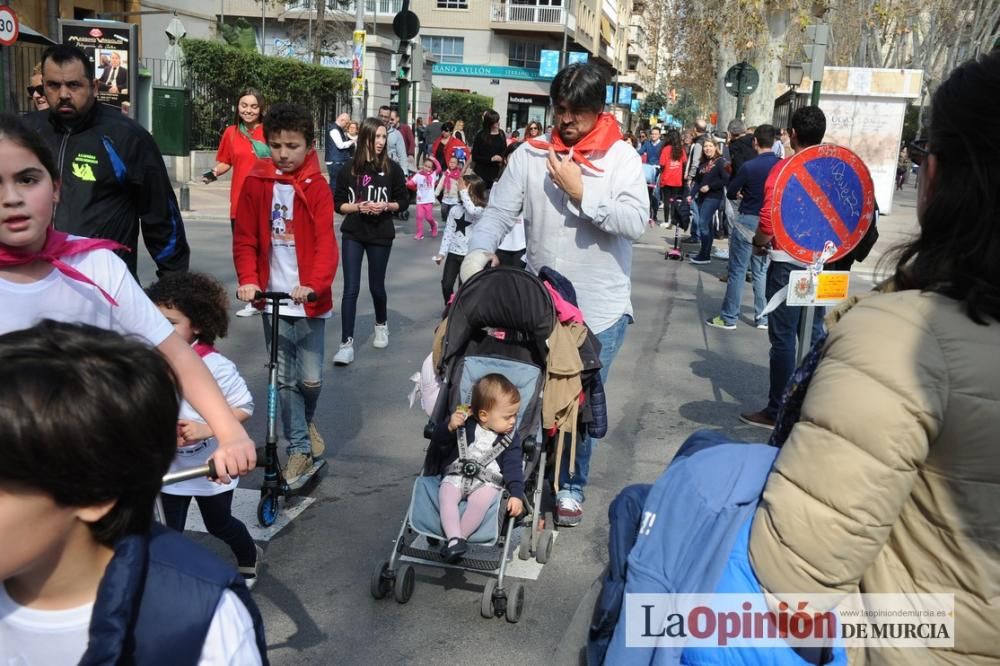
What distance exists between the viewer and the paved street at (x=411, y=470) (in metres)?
3.86

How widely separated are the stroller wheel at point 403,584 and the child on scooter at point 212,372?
702 millimetres

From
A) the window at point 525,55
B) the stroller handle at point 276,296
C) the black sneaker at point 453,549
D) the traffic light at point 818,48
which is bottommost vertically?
the black sneaker at point 453,549

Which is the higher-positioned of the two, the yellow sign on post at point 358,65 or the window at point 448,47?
the window at point 448,47

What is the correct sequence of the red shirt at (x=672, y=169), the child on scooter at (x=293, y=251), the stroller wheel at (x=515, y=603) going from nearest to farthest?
1. the stroller wheel at (x=515, y=603)
2. the child on scooter at (x=293, y=251)
3. the red shirt at (x=672, y=169)

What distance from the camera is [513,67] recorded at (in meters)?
62.2

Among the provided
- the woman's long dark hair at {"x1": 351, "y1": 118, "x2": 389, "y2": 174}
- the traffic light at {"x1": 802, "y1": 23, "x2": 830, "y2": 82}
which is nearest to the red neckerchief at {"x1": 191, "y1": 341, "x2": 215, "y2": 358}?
the woman's long dark hair at {"x1": 351, "y1": 118, "x2": 389, "y2": 174}

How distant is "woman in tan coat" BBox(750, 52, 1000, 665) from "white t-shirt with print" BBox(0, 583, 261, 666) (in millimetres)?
944

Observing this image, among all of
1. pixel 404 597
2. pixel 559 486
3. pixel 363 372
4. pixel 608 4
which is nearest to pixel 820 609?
pixel 404 597

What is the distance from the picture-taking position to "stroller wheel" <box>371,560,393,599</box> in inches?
160

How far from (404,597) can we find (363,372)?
3854mm

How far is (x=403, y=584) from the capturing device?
4047mm

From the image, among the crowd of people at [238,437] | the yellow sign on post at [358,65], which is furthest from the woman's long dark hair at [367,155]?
the yellow sign on post at [358,65]

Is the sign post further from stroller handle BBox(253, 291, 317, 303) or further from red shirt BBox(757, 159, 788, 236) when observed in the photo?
stroller handle BBox(253, 291, 317, 303)

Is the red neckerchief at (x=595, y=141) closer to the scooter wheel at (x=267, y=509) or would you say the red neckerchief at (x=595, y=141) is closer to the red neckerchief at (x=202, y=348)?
the red neckerchief at (x=202, y=348)
